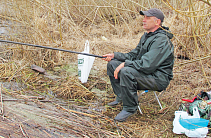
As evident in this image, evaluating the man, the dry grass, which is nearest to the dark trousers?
the man

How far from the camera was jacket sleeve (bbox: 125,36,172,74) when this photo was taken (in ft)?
7.91

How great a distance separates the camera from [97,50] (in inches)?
205

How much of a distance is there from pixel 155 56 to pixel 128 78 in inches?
17.2

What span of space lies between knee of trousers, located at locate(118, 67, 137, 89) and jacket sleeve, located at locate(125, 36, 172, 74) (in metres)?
0.11

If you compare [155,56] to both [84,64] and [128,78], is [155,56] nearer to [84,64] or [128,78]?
[128,78]

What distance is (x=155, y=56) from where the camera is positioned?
241cm

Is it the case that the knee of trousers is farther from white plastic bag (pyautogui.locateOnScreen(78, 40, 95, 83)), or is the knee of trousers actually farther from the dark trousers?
white plastic bag (pyautogui.locateOnScreen(78, 40, 95, 83))

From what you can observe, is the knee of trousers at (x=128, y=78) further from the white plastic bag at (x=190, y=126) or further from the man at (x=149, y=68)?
the white plastic bag at (x=190, y=126)

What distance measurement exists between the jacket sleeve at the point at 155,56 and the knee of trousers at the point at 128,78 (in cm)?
11

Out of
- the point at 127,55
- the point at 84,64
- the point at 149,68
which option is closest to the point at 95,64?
the point at 84,64

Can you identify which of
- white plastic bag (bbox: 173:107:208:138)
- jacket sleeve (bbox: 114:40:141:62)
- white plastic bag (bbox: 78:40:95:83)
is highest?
jacket sleeve (bbox: 114:40:141:62)

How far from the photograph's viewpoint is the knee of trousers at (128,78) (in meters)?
2.49

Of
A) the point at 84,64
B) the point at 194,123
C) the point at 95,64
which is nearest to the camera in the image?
the point at 194,123

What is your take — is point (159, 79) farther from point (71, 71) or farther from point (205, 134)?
point (71, 71)
